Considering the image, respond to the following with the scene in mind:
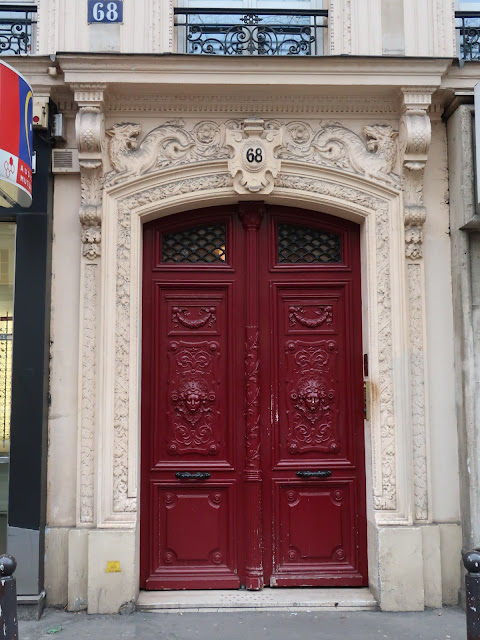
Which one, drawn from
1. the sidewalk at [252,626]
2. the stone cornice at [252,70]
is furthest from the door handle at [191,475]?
the stone cornice at [252,70]

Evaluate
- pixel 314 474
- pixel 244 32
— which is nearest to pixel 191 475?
pixel 314 474

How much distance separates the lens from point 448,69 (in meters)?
5.38

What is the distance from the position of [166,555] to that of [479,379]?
314 cm

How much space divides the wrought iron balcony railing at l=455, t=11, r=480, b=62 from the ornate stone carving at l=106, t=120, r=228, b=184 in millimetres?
2345

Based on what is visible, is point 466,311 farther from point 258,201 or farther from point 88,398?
point 88,398

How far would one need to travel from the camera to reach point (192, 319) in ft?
18.6

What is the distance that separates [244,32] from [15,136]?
2298 millimetres

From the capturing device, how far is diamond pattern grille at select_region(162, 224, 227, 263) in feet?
18.9

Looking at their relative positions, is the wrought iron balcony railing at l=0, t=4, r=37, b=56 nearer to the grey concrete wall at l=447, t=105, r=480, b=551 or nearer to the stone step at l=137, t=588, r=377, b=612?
the grey concrete wall at l=447, t=105, r=480, b=551

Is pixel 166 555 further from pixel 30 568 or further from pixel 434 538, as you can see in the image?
pixel 434 538

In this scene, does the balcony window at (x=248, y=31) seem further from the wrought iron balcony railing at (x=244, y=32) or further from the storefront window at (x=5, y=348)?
the storefront window at (x=5, y=348)

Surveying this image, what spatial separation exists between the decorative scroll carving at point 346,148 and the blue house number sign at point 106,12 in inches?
70.5

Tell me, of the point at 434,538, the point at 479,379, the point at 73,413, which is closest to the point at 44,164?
the point at 73,413

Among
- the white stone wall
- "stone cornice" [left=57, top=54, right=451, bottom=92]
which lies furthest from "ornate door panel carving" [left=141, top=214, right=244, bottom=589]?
the white stone wall
